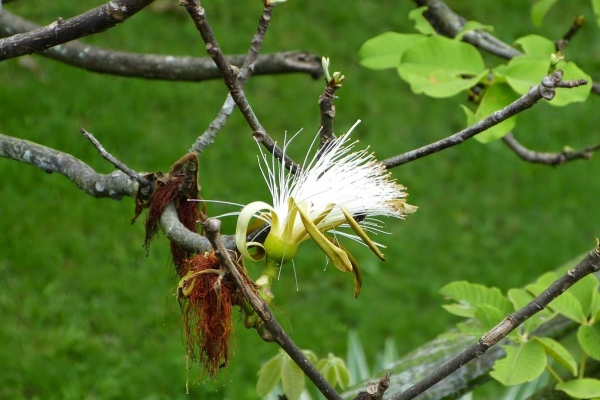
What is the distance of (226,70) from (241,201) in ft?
13.1

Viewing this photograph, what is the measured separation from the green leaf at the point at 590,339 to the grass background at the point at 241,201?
2253 millimetres

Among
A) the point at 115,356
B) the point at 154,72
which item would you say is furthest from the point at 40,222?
the point at 154,72

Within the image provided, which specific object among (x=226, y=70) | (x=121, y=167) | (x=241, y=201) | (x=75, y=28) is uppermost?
(x=75, y=28)

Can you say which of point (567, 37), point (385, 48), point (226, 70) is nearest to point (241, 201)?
point (567, 37)

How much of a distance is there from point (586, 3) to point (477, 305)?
Answer: 6.48m

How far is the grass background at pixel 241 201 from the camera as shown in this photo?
4449mm

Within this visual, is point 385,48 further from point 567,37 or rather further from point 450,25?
point 567,37

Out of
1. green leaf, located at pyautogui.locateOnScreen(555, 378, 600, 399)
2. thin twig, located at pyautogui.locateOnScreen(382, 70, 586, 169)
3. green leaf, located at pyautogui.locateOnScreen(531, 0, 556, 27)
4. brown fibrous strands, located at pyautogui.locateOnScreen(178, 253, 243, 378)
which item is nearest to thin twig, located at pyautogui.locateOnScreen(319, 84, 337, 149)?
thin twig, located at pyautogui.locateOnScreen(382, 70, 586, 169)

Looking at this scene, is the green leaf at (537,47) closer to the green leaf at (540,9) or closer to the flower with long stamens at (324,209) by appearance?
the green leaf at (540,9)

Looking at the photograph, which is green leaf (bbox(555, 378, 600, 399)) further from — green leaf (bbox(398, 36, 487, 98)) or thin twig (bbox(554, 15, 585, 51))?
thin twig (bbox(554, 15, 585, 51))

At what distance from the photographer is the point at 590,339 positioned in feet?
5.44

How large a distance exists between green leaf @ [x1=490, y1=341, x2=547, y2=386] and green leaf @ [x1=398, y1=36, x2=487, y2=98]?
0.65 meters

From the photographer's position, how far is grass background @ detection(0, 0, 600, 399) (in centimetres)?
445

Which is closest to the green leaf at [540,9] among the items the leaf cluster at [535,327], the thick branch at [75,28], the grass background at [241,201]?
the leaf cluster at [535,327]
